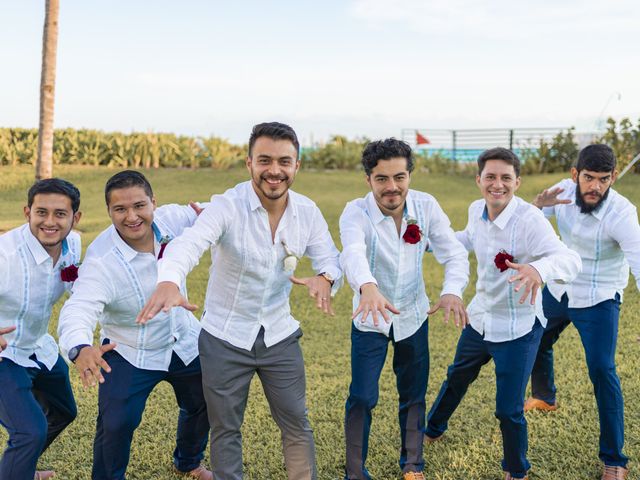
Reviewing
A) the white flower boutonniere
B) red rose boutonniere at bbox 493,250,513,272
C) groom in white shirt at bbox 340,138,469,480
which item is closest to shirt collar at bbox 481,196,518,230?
red rose boutonniere at bbox 493,250,513,272

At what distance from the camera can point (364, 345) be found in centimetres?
443

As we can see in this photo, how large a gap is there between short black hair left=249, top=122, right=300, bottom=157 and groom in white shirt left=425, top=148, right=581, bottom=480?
4.45 feet

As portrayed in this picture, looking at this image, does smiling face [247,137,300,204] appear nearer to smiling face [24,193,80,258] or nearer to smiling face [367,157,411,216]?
smiling face [367,157,411,216]

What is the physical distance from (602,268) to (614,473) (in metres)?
1.30

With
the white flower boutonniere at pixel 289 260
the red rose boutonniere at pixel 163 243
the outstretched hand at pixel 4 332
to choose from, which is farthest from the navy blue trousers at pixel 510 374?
the outstretched hand at pixel 4 332

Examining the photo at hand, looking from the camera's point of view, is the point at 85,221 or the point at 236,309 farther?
the point at 85,221

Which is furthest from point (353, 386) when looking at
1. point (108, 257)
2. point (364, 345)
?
point (108, 257)

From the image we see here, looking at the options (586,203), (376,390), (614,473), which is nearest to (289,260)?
(376,390)

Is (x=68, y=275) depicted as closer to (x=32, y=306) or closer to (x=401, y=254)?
(x=32, y=306)

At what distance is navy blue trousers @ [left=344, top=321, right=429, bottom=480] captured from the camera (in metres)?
4.44

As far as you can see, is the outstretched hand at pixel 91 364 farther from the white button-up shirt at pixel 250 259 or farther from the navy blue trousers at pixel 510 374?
the navy blue trousers at pixel 510 374

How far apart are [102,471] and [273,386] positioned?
1098 mm

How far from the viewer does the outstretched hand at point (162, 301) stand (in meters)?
3.48

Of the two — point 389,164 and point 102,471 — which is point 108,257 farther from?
point 389,164
